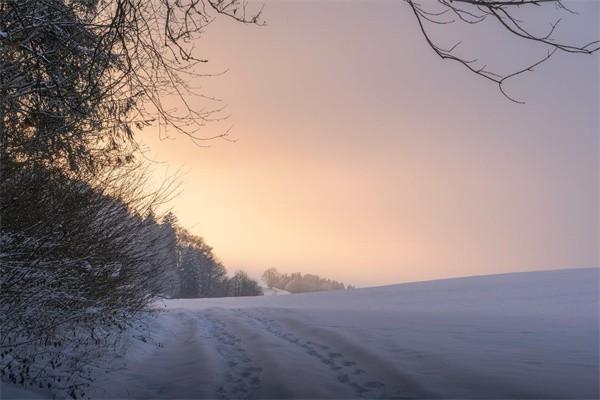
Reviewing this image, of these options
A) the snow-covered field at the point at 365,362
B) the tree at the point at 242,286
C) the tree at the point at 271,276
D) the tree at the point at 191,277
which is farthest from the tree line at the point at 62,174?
the tree at the point at 271,276

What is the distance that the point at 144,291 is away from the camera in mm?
12148

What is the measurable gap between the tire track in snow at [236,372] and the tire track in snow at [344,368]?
100 cm

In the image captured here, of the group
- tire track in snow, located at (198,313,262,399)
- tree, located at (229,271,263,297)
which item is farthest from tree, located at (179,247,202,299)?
tire track in snow, located at (198,313,262,399)

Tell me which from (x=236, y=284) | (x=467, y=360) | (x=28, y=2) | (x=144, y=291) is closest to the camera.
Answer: (x=28, y=2)

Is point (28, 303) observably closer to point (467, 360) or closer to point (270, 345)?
point (270, 345)

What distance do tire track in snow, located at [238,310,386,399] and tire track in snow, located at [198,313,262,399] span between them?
100 centimetres

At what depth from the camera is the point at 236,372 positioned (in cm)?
680

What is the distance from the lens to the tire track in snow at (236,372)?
225 inches

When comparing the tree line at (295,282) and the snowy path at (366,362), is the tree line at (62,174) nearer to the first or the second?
the snowy path at (366,362)

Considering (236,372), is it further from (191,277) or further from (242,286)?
(242,286)

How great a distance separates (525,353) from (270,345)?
426cm

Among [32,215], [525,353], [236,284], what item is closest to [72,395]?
[32,215]

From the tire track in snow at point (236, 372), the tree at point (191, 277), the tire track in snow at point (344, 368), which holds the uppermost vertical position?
the tree at point (191, 277)

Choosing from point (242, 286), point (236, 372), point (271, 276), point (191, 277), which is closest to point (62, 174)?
point (236, 372)
